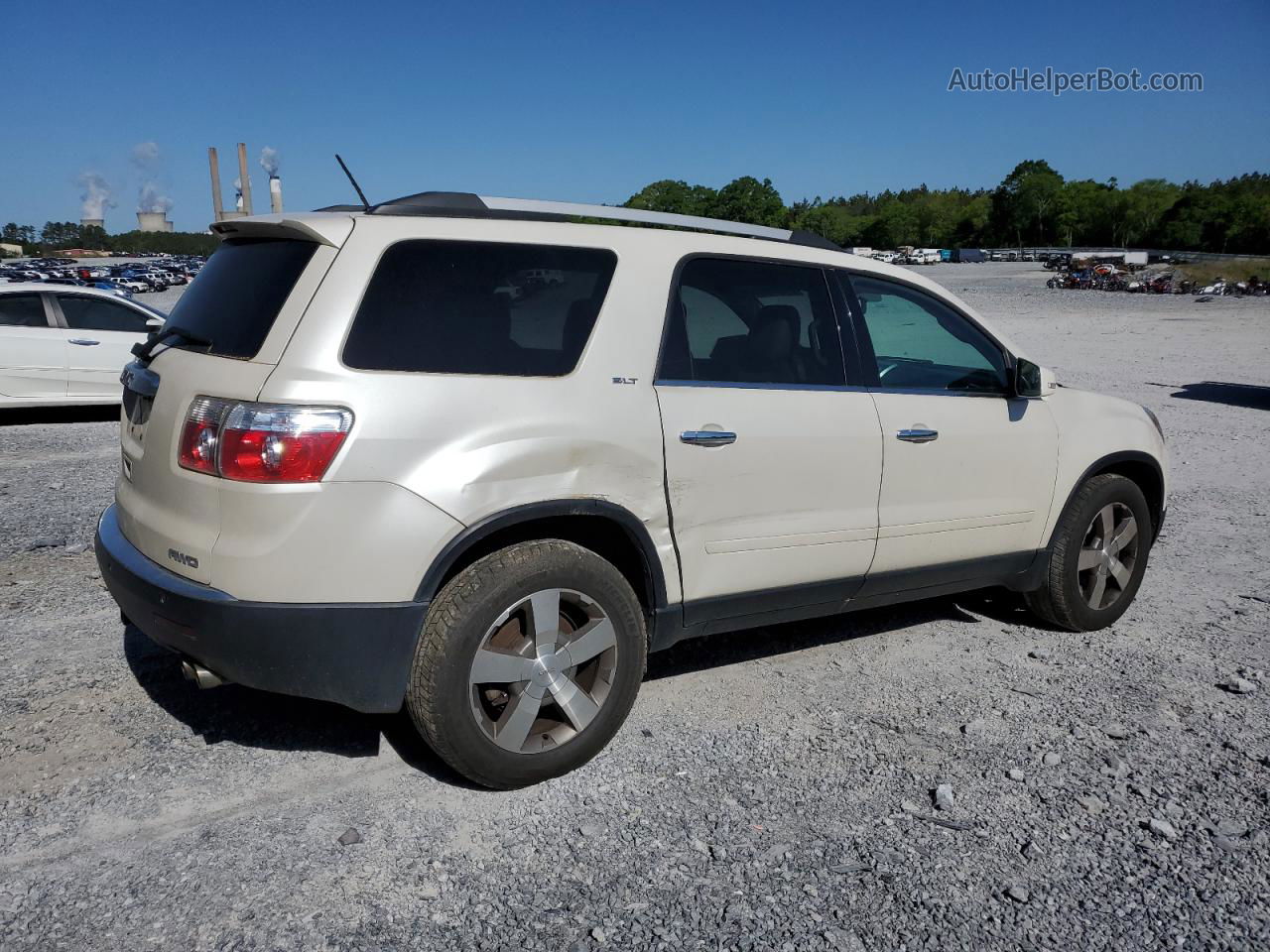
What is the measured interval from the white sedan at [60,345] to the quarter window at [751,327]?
9.06 m

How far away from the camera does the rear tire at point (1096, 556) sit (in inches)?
188

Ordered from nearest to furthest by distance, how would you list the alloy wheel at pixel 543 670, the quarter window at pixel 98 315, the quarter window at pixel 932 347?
the alloy wheel at pixel 543 670
the quarter window at pixel 932 347
the quarter window at pixel 98 315

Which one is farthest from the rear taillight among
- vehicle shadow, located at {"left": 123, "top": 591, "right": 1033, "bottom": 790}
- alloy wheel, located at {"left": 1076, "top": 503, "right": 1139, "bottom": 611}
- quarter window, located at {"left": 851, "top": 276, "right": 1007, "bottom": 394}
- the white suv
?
alloy wheel, located at {"left": 1076, "top": 503, "right": 1139, "bottom": 611}

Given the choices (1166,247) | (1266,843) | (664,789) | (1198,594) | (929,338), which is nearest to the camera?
(1266,843)

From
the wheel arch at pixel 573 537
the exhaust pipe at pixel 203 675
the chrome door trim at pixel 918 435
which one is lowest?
the exhaust pipe at pixel 203 675

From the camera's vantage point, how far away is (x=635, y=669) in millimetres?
3480

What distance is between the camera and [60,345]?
11.3 meters

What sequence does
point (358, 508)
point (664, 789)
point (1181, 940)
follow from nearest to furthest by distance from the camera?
point (1181, 940) → point (358, 508) → point (664, 789)

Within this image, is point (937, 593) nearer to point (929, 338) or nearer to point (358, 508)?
point (929, 338)

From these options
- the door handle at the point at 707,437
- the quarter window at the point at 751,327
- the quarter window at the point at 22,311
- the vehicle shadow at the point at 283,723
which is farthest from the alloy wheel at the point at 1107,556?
the quarter window at the point at 22,311

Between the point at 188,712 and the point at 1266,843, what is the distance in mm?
3689

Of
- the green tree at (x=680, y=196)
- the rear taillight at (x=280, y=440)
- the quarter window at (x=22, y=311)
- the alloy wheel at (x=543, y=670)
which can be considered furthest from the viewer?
the green tree at (x=680, y=196)

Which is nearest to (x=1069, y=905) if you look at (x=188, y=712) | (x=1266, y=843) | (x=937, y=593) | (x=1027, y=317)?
(x=1266, y=843)

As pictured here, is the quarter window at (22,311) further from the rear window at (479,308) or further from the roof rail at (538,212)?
the rear window at (479,308)
